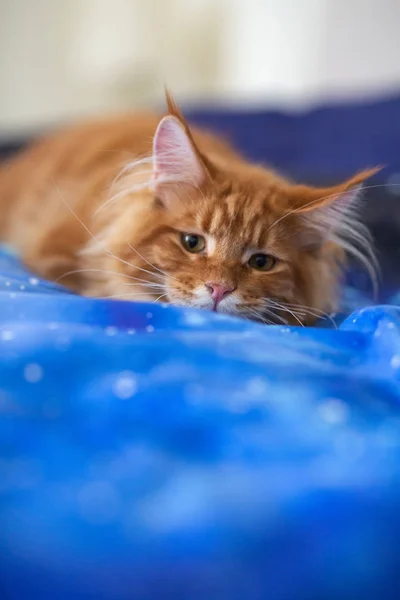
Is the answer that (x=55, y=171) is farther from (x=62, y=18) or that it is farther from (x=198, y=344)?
(x=62, y=18)

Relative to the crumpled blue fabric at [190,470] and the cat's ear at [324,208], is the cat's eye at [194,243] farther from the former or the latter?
the crumpled blue fabric at [190,470]

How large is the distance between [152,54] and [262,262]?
10.5 feet

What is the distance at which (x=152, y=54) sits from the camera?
13.1 ft

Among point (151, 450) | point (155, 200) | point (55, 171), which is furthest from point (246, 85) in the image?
point (151, 450)

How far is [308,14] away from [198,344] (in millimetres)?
3193

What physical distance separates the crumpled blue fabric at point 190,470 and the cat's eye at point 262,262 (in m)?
0.43

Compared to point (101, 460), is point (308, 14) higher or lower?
higher

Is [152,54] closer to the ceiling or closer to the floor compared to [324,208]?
closer to the ceiling

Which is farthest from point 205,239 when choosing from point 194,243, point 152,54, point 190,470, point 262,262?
point 152,54

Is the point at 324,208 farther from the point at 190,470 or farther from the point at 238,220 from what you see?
the point at 190,470

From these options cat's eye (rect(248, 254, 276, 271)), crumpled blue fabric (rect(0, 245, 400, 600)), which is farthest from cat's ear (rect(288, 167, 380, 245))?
crumpled blue fabric (rect(0, 245, 400, 600))

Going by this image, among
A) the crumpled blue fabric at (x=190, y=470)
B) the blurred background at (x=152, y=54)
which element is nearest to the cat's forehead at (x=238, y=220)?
the crumpled blue fabric at (x=190, y=470)

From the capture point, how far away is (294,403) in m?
0.71

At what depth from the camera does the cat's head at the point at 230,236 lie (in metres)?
1.16
